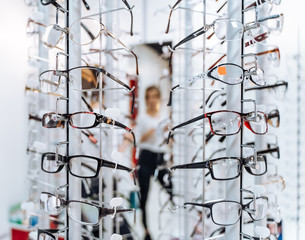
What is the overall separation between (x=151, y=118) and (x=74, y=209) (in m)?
1.25

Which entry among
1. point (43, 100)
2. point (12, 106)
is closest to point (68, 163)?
point (43, 100)

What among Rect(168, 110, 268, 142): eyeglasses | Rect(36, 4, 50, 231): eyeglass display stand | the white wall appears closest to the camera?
Rect(168, 110, 268, 142): eyeglasses

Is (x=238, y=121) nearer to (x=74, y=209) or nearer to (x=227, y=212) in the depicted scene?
(x=227, y=212)

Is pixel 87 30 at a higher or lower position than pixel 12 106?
higher

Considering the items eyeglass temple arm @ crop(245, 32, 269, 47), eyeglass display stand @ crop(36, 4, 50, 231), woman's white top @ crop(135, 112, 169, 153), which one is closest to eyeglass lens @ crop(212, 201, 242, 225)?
eyeglass temple arm @ crop(245, 32, 269, 47)

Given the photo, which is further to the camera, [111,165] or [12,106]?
[12,106]

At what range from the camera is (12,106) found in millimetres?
1847

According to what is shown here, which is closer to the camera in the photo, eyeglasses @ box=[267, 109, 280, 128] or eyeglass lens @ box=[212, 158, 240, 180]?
eyeglass lens @ box=[212, 158, 240, 180]

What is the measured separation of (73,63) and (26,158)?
4.91 feet

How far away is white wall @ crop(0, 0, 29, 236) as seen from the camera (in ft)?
5.82

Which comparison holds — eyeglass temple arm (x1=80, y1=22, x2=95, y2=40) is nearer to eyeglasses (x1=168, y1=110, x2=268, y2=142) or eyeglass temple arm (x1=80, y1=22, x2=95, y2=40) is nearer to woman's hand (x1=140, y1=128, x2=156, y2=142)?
eyeglasses (x1=168, y1=110, x2=268, y2=142)

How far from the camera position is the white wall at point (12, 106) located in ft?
5.82

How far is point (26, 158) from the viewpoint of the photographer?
1.93 m

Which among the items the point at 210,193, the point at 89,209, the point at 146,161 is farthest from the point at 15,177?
the point at 89,209
